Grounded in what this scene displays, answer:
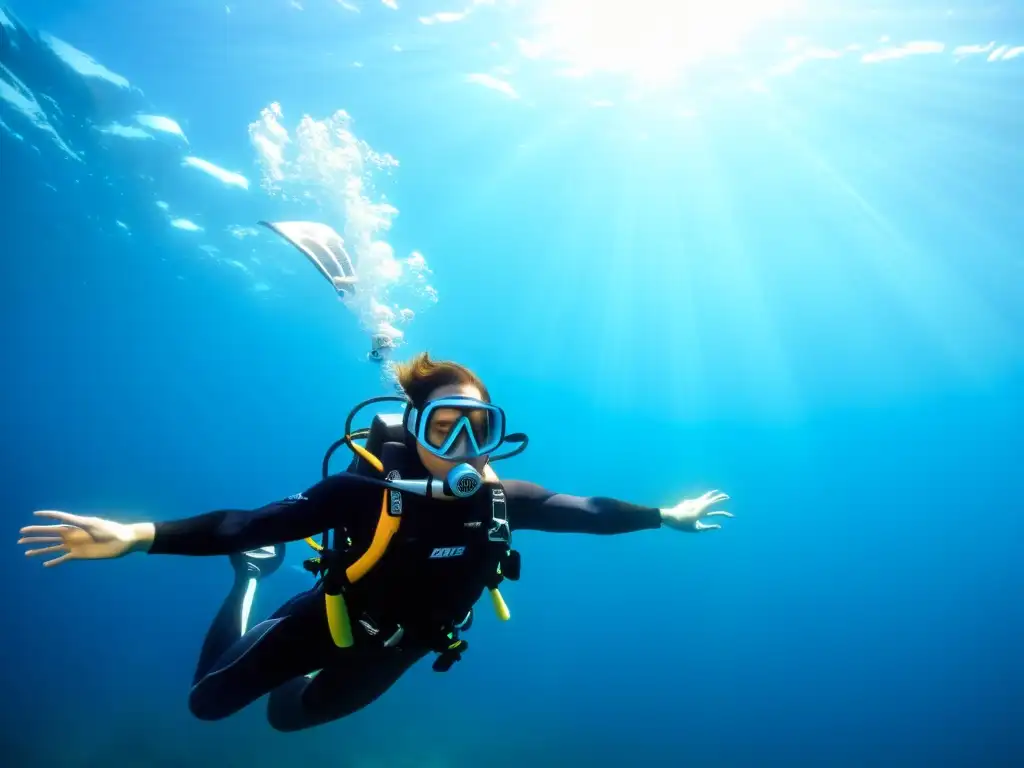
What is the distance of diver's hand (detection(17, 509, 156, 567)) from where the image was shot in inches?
88.4

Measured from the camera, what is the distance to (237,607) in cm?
470

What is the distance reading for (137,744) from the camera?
19375 millimetres

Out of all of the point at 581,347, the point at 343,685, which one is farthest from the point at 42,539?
the point at 581,347

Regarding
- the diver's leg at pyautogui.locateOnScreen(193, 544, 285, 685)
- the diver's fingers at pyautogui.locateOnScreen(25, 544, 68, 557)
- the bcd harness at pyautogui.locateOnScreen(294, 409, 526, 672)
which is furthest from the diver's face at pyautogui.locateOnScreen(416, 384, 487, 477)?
the diver's leg at pyautogui.locateOnScreen(193, 544, 285, 685)

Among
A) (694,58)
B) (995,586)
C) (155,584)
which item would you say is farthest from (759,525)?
(155,584)

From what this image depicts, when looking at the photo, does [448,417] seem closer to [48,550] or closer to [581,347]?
[48,550]

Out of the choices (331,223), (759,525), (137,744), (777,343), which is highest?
(759,525)

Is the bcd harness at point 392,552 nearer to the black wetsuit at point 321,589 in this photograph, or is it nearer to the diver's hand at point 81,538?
the black wetsuit at point 321,589

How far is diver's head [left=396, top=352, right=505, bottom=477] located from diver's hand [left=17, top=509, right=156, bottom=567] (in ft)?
4.97

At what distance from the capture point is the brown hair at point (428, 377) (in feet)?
11.2

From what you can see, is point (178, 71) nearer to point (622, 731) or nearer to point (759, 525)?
point (622, 731)

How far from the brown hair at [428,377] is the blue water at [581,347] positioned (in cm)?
1245

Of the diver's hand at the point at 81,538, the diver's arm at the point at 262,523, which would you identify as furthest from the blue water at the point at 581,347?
the diver's hand at the point at 81,538

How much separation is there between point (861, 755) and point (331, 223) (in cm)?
4854
